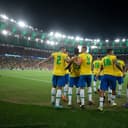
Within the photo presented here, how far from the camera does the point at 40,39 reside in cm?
8662

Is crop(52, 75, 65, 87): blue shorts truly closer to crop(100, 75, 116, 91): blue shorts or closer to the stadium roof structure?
crop(100, 75, 116, 91): blue shorts

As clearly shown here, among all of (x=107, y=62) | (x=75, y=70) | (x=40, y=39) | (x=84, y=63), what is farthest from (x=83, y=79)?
(x=40, y=39)

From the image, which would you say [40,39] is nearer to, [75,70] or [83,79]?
[75,70]

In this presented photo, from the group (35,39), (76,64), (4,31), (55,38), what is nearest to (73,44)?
(55,38)

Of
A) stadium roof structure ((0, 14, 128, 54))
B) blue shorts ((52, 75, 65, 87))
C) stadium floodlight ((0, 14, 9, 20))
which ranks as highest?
stadium floodlight ((0, 14, 9, 20))

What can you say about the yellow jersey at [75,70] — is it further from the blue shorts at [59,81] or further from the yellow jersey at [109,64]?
the yellow jersey at [109,64]

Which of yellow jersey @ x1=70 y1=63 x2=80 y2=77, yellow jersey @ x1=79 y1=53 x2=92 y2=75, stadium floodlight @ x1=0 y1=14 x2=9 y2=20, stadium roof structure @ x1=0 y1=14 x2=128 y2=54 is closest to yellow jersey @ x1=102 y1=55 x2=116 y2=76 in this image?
yellow jersey @ x1=79 y1=53 x2=92 y2=75

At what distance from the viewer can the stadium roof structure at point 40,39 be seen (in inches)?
2872

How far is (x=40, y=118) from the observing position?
6.64m

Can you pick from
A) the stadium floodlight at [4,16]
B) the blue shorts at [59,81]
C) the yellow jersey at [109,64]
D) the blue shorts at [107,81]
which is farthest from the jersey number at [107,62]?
the stadium floodlight at [4,16]

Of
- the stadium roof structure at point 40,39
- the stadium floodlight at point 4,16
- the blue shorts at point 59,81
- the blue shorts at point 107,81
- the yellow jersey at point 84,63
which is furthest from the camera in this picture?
the stadium roof structure at point 40,39

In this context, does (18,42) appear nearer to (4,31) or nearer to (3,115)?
(4,31)

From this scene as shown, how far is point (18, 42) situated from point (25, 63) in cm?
1223

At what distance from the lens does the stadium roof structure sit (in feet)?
239
